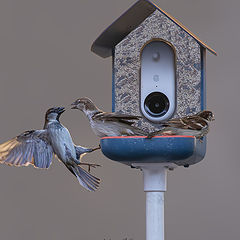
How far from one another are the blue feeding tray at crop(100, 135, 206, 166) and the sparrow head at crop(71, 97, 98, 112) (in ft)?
0.98

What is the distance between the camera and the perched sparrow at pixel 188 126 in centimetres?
513

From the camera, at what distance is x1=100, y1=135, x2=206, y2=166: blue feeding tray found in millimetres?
5039

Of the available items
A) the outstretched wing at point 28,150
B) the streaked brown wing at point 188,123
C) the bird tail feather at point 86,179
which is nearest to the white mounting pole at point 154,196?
the bird tail feather at point 86,179

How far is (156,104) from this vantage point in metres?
5.51

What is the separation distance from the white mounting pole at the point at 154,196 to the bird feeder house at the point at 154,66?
0.55ft

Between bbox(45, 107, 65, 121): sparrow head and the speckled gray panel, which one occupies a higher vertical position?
the speckled gray panel

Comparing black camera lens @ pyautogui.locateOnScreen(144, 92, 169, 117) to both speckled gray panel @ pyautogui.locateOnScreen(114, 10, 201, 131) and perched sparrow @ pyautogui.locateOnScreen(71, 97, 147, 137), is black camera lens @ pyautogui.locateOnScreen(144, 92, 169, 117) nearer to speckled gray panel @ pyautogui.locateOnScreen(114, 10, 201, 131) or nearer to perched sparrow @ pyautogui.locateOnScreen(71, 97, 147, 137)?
speckled gray panel @ pyautogui.locateOnScreen(114, 10, 201, 131)

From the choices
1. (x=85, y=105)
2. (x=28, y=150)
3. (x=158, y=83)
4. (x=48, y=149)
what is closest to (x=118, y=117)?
(x=85, y=105)

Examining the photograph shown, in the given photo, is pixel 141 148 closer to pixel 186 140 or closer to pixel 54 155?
pixel 186 140

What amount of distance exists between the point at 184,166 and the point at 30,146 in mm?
998

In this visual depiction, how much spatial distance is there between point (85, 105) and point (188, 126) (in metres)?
0.70

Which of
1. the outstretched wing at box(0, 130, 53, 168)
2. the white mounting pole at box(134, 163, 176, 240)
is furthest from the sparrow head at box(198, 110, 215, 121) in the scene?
the outstretched wing at box(0, 130, 53, 168)

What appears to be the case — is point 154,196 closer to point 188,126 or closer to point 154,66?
point 188,126

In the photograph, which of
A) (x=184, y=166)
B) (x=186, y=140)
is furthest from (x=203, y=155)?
(x=186, y=140)
